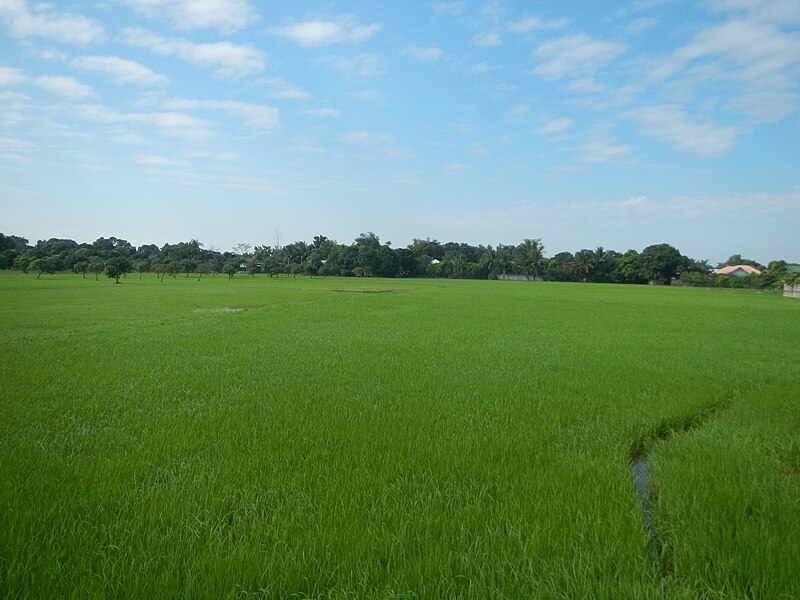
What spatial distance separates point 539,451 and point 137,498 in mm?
3144

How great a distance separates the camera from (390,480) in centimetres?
354

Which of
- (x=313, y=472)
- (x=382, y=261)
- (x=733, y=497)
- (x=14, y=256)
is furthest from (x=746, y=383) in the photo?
(x=382, y=261)

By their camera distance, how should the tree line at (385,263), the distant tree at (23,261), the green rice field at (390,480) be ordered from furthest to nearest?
the tree line at (385,263) < the distant tree at (23,261) < the green rice field at (390,480)

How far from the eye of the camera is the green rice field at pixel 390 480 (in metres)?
2.47

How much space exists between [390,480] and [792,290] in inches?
1851

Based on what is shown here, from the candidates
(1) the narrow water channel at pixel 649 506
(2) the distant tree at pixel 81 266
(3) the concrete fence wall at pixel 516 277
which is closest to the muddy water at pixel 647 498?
(1) the narrow water channel at pixel 649 506

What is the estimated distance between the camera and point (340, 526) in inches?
113

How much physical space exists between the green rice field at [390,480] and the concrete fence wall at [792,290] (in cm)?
3826

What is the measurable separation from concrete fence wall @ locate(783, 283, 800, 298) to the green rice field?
38.3 m

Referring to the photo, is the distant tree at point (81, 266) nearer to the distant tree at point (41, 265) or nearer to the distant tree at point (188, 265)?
the distant tree at point (41, 265)

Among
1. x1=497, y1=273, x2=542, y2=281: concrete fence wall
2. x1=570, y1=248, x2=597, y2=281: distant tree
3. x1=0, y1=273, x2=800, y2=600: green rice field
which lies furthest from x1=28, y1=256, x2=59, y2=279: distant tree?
x1=570, y1=248, x2=597, y2=281: distant tree

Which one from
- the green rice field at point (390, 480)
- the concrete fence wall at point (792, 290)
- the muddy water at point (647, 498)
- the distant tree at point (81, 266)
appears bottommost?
the muddy water at point (647, 498)

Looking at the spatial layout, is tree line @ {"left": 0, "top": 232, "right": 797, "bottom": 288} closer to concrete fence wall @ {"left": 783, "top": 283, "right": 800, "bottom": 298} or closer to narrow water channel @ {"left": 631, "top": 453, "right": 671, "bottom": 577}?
concrete fence wall @ {"left": 783, "top": 283, "right": 800, "bottom": 298}

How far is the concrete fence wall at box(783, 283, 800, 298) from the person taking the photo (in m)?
37.2
